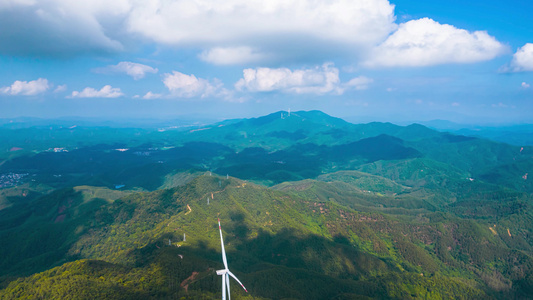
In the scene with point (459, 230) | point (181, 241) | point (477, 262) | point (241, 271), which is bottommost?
point (477, 262)

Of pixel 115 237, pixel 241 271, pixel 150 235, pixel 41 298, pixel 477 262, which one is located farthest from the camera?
pixel 477 262

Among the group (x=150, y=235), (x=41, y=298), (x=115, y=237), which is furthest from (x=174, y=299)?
(x=115, y=237)

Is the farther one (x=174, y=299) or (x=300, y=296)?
(x=300, y=296)

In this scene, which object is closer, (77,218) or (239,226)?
(239,226)

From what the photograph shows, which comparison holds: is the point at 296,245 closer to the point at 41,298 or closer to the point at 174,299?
the point at 174,299

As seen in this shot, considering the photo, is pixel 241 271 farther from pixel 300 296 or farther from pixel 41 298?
pixel 41 298

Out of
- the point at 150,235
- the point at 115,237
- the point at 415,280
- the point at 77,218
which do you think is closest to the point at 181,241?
the point at 150,235

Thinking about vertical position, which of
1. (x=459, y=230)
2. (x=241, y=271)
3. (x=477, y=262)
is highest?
(x=241, y=271)

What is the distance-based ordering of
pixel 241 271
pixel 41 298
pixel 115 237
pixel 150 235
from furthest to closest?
1. pixel 115 237
2. pixel 150 235
3. pixel 241 271
4. pixel 41 298

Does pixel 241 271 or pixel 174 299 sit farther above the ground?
pixel 174 299
